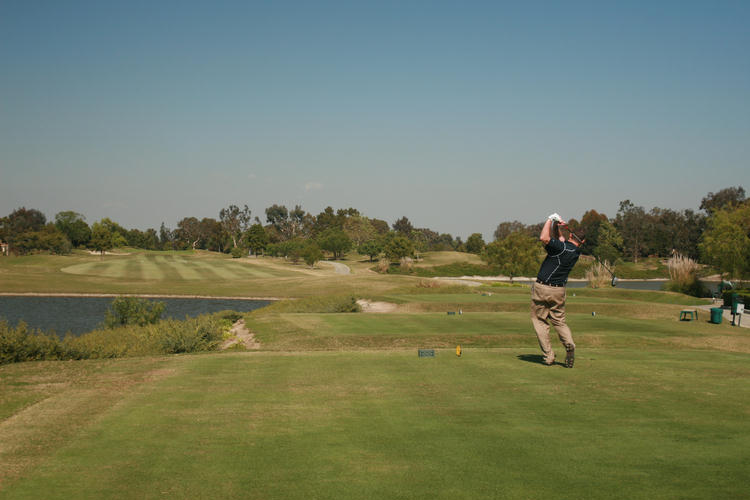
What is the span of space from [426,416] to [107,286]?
7797 cm

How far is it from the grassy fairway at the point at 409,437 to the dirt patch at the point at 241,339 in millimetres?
12521

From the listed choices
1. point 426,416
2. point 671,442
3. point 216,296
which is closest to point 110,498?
point 426,416

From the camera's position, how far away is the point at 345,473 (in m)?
6.20

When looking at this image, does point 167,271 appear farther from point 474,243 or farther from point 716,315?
point 474,243

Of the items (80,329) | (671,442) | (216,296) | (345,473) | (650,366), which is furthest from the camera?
(216,296)

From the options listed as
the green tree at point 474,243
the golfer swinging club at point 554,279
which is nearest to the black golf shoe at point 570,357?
the golfer swinging club at point 554,279

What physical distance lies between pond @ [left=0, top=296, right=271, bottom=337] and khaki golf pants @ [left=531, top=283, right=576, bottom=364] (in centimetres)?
3782

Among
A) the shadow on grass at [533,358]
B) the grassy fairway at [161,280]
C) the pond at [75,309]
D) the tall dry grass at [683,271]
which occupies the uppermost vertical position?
the tall dry grass at [683,271]

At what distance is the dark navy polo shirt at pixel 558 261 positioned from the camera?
1173 cm

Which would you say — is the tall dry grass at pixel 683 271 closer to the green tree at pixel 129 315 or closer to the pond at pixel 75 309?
the pond at pixel 75 309

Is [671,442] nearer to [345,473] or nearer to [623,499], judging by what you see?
[623,499]

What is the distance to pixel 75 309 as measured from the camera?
56812 millimetres

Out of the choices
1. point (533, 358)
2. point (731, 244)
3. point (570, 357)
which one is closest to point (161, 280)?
point (731, 244)

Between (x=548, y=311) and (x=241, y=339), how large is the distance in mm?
18062
